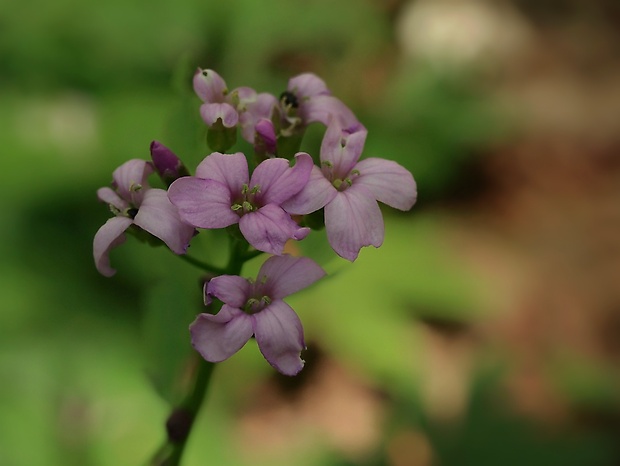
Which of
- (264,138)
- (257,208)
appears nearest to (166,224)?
(257,208)

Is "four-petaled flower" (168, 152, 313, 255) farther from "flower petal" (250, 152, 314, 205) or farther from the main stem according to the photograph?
the main stem

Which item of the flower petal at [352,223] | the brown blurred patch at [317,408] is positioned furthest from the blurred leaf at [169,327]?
the brown blurred patch at [317,408]

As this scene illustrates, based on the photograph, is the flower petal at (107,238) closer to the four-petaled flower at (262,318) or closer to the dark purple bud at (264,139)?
the four-petaled flower at (262,318)

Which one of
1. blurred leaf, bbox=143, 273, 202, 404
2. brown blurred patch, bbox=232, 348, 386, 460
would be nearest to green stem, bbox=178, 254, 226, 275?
blurred leaf, bbox=143, 273, 202, 404

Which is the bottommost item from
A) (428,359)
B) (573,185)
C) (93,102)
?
(428,359)

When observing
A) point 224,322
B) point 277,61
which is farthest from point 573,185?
point 224,322

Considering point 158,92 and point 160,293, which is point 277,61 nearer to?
point 158,92
